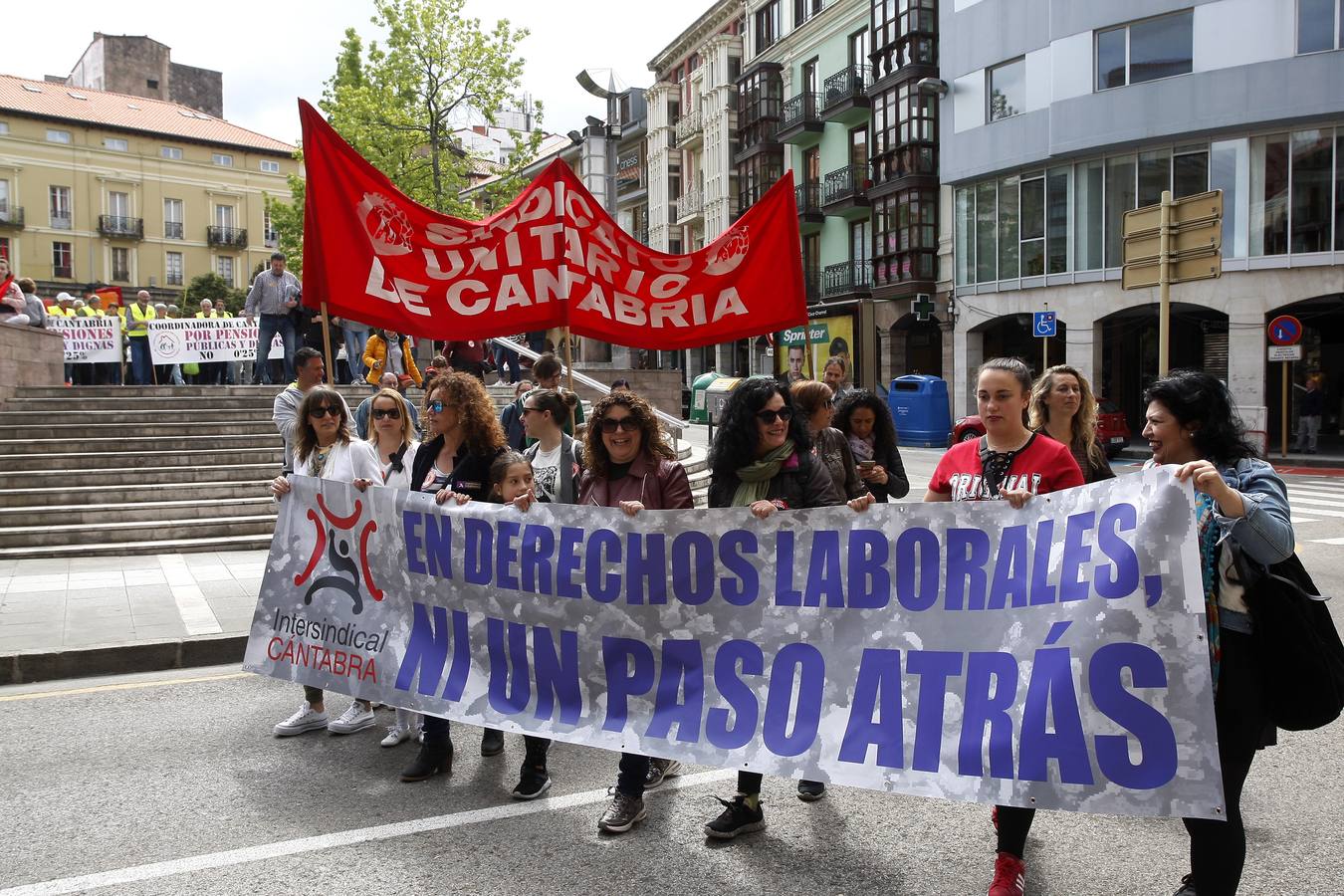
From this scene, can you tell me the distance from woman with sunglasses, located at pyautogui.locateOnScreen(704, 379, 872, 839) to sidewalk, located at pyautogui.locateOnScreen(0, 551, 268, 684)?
14.7 feet

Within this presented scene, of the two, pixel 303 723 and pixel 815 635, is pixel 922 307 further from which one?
pixel 815 635

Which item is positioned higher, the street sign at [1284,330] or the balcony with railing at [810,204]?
the balcony with railing at [810,204]

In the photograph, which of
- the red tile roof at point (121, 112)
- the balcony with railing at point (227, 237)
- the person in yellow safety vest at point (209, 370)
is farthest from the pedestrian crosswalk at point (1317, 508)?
the red tile roof at point (121, 112)

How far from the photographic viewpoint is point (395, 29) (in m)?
30.7

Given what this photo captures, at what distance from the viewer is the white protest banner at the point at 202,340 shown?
1952cm

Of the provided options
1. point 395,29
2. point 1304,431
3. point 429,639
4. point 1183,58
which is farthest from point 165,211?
point 429,639

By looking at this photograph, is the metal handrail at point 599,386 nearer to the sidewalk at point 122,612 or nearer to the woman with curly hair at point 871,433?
the sidewalk at point 122,612

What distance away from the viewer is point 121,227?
211 ft

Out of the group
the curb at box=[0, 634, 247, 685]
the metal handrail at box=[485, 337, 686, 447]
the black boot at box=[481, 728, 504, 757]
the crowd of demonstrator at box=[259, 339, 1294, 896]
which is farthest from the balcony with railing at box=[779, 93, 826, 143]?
the black boot at box=[481, 728, 504, 757]

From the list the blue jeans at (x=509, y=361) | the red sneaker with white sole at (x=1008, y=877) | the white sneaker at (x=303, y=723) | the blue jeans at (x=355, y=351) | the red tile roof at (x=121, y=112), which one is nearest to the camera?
the red sneaker with white sole at (x=1008, y=877)

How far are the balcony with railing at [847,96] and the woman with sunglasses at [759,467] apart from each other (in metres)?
36.4

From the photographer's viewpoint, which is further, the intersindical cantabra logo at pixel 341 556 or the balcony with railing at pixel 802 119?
the balcony with railing at pixel 802 119

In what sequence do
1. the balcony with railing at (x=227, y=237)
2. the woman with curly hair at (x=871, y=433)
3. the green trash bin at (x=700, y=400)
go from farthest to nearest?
the balcony with railing at (x=227, y=237)
the green trash bin at (x=700, y=400)
the woman with curly hair at (x=871, y=433)

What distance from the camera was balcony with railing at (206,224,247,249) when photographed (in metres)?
68.1
